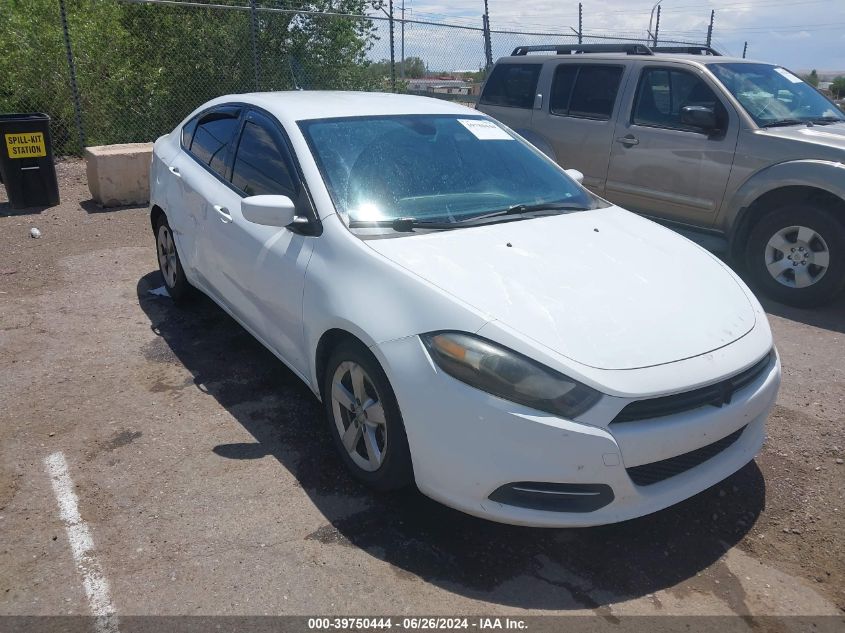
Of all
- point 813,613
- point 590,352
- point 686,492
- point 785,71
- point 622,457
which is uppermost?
point 785,71

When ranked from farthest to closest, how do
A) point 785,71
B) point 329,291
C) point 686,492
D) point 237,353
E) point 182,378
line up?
point 785,71, point 237,353, point 182,378, point 329,291, point 686,492

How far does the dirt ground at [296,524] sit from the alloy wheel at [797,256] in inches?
54.1

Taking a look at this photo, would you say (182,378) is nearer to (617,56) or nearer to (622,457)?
(622,457)

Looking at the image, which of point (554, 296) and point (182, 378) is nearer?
point (554, 296)

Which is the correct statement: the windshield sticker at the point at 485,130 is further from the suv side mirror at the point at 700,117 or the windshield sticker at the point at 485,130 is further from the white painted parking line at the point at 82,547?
the white painted parking line at the point at 82,547

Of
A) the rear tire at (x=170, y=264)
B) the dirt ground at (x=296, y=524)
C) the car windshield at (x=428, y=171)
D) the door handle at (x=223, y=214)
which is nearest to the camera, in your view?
the dirt ground at (x=296, y=524)

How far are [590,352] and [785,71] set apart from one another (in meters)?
5.78

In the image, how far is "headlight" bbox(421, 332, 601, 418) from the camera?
2572 mm

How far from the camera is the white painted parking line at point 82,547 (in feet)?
8.43

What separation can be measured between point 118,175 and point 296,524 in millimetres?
6884

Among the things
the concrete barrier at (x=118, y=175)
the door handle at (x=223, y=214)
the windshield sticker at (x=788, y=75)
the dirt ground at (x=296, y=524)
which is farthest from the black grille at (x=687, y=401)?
the concrete barrier at (x=118, y=175)

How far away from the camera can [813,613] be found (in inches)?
104

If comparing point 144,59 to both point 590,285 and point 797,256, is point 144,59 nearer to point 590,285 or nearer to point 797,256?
point 797,256

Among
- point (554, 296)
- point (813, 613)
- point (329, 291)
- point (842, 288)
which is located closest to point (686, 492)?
point (813, 613)
